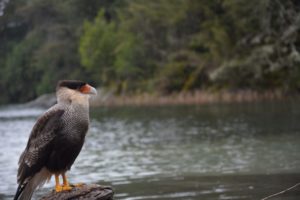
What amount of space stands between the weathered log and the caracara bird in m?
0.27

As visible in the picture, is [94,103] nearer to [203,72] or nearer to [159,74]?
[159,74]

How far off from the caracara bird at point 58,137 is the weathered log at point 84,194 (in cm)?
27

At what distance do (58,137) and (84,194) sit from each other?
0.81 m

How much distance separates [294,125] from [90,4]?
5624cm

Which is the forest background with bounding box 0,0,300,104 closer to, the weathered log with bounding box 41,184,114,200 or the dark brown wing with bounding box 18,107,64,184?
the weathered log with bounding box 41,184,114,200

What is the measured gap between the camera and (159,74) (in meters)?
60.8

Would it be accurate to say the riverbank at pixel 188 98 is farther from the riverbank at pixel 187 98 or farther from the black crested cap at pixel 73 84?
the black crested cap at pixel 73 84

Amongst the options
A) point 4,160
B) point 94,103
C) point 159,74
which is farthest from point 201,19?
point 4,160

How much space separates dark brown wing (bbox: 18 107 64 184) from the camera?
8.79 metres

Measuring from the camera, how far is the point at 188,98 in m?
52.7

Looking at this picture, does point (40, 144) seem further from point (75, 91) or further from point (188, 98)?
point (188, 98)

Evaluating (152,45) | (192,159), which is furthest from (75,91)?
(152,45)

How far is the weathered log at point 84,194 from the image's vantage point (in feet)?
29.3

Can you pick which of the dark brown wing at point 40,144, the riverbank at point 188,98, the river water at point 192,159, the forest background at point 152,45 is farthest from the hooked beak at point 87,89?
the riverbank at point 188,98
